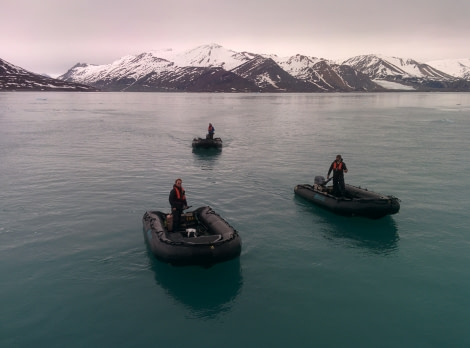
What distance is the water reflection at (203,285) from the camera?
47.4 ft

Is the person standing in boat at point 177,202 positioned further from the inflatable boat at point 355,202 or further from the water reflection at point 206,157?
the water reflection at point 206,157

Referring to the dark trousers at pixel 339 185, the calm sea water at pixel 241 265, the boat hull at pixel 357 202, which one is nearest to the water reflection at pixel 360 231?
the calm sea water at pixel 241 265

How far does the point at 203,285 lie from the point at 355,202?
424 inches

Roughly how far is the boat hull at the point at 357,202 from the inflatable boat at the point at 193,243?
7.86 metres

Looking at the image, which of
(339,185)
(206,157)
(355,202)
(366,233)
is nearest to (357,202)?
(355,202)

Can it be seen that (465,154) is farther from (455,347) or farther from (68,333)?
(68,333)

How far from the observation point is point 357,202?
73.2ft

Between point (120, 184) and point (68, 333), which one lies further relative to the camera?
point (120, 184)

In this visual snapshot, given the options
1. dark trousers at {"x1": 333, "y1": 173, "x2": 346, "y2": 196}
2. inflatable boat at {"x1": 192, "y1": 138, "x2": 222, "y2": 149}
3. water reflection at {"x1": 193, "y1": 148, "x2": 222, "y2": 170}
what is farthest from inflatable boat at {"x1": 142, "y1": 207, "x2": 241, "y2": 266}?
inflatable boat at {"x1": 192, "y1": 138, "x2": 222, "y2": 149}

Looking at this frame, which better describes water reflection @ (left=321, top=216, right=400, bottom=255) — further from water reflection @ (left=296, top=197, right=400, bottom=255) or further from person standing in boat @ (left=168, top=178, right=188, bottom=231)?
person standing in boat @ (left=168, top=178, right=188, bottom=231)

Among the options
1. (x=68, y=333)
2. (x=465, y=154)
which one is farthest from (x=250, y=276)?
(x=465, y=154)

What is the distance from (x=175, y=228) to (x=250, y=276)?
15.4 ft

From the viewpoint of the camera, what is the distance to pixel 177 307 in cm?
1438

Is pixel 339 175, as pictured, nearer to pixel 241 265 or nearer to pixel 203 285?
pixel 241 265
